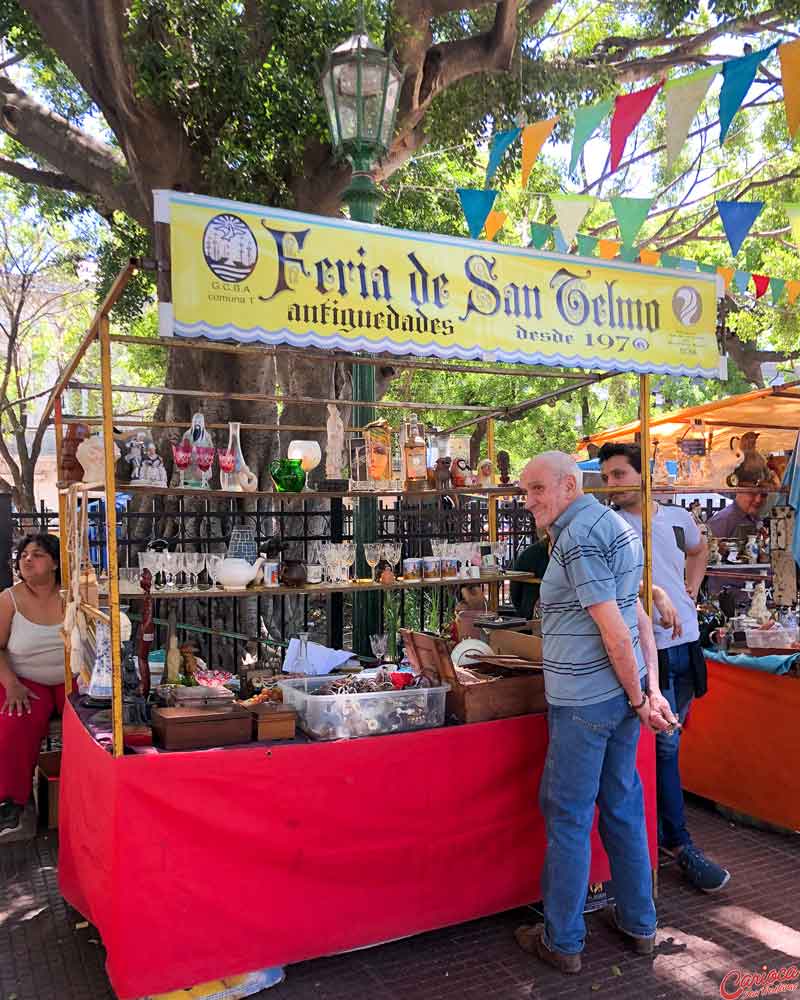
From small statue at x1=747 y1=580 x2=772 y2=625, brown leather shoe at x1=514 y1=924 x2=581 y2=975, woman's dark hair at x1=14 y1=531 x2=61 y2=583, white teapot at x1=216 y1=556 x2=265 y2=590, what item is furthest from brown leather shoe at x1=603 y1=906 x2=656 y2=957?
woman's dark hair at x1=14 y1=531 x2=61 y2=583

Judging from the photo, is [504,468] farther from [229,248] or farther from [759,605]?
[229,248]

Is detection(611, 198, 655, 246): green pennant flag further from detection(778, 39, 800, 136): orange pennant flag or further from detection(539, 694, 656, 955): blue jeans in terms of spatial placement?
detection(539, 694, 656, 955): blue jeans

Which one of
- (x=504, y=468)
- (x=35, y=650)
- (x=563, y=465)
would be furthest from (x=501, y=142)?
(x=35, y=650)

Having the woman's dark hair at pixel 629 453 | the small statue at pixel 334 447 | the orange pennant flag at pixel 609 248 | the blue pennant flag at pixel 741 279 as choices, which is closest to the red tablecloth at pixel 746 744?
the woman's dark hair at pixel 629 453

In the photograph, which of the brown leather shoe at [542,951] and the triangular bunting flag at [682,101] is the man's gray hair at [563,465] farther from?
the triangular bunting flag at [682,101]

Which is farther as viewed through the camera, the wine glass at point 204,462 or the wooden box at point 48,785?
the wooden box at point 48,785

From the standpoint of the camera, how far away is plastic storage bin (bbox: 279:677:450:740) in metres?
3.28

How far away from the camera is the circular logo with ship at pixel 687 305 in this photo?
3643 mm

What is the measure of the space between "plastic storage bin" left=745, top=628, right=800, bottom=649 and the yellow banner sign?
1781 millimetres

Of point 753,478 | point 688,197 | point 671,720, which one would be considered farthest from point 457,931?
point 688,197

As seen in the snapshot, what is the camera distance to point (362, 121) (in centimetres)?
473

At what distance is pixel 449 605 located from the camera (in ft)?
28.5

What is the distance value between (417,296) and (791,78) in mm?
2408

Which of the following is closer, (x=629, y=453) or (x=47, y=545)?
(x=629, y=453)
